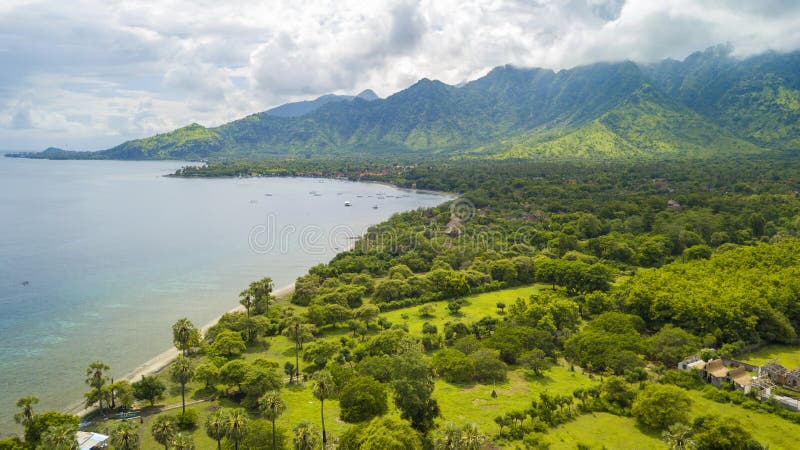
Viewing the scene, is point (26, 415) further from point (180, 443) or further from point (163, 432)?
point (180, 443)

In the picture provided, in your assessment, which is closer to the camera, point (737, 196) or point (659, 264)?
point (659, 264)

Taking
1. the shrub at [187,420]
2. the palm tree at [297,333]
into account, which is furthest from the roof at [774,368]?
the shrub at [187,420]

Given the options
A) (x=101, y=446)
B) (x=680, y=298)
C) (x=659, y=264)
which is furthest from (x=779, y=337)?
(x=101, y=446)

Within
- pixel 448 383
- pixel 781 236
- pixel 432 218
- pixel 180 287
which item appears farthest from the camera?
pixel 432 218

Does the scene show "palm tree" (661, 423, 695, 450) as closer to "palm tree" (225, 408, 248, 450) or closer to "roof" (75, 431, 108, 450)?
"palm tree" (225, 408, 248, 450)

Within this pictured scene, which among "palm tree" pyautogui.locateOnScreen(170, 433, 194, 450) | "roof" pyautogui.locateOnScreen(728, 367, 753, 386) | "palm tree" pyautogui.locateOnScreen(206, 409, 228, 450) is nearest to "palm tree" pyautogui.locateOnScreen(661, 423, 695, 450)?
"roof" pyautogui.locateOnScreen(728, 367, 753, 386)

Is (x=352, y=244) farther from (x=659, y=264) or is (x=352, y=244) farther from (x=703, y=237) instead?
(x=703, y=237)

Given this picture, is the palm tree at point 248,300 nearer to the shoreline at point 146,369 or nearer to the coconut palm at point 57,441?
the shoreline at point 146,369
